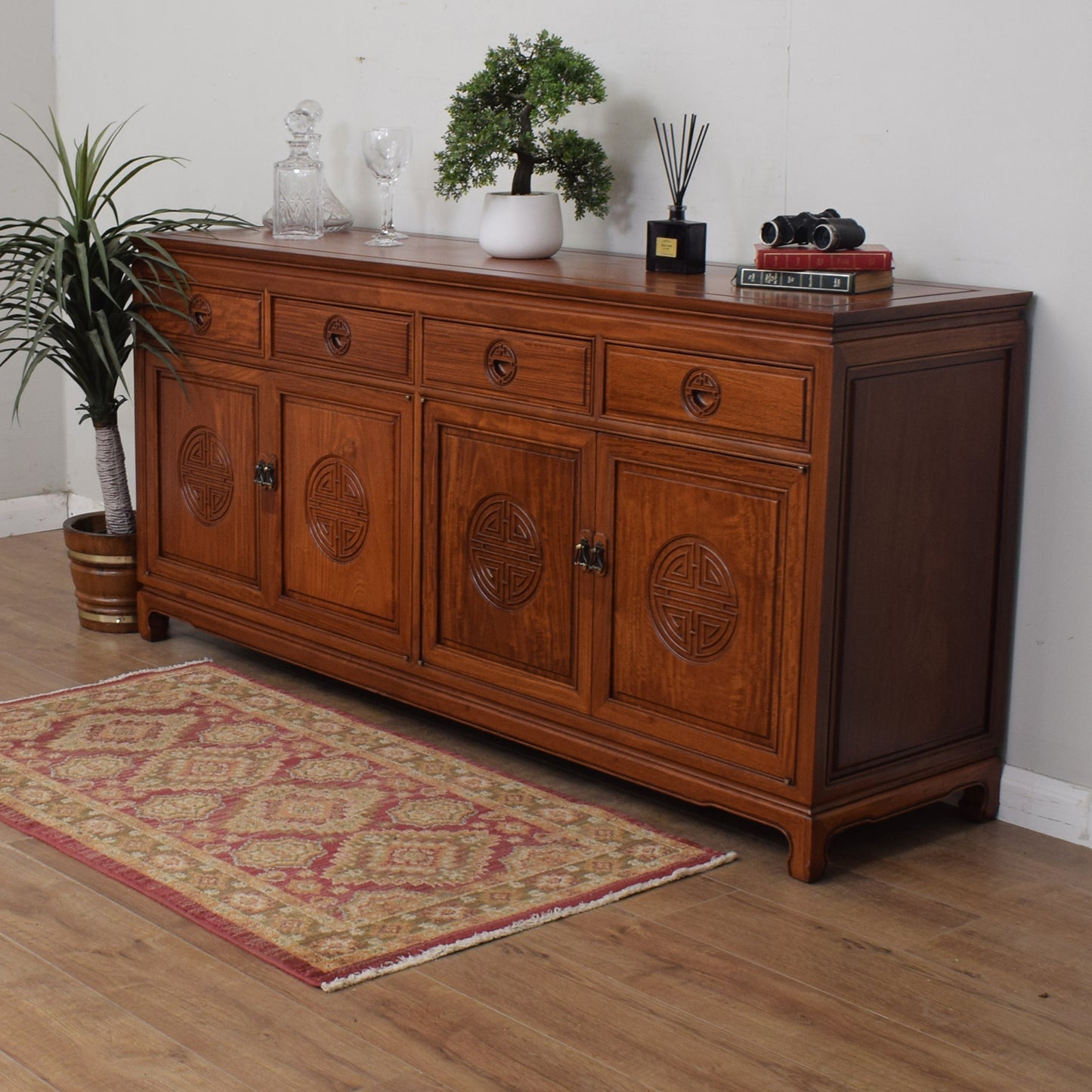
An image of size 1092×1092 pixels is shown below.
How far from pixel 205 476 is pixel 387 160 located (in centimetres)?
83

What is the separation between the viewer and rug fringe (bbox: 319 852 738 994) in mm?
2258

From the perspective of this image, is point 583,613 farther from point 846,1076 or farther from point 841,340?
point 846,1076

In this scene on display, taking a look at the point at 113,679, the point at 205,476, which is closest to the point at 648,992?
the point at 113,679

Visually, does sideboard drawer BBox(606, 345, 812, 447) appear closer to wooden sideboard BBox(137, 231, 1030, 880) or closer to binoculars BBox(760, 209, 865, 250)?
wooden sideboard BBox(137, 231, 1030, 880)

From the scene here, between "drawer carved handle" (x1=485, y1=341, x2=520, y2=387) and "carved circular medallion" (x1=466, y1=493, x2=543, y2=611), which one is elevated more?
"drawer carved handle" (x1=485, y1=341, x2=520, y2=387)

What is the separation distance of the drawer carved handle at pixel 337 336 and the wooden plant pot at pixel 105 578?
0.92 m

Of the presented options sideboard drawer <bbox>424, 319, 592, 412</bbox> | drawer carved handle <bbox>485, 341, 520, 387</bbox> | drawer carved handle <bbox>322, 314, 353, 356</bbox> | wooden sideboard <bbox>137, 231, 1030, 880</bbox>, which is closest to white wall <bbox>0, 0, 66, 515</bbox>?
wooden sideboard <bbox>137, 231, 1030, 880</bbox>

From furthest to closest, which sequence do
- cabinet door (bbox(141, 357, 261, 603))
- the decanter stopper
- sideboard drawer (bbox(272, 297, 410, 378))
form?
1. the decanter stopper
2. cabinet door (bbox(141, 357, 261, 603))
3. sideboard drawer (bbox(272, 297, 410, 378))

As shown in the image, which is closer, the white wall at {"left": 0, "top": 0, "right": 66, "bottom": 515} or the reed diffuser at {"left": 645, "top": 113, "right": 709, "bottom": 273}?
the reed diffuser at {"left": 645, "top": 113, "right": 709, "bottom": 273}

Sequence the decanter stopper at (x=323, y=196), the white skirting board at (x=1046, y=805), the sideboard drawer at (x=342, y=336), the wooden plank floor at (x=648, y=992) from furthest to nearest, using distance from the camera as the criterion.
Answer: the decanter stopper at (x=323, y=196), the sideboard drawer at (x=342, y=336), the white skirting board at (x=1046, y=805), the wooden plank floor at (x=648, y=992)

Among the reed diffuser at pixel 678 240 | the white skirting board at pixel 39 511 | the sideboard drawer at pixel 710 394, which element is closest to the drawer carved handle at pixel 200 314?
the reed diffuser at pixel 678 240

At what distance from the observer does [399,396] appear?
3180 millimetres

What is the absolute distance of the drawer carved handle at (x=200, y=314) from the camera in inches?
142

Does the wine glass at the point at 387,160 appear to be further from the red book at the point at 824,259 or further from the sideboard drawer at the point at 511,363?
the red book at the point at 824,259
